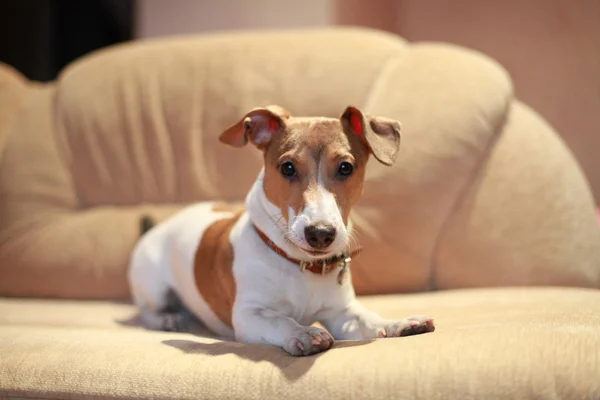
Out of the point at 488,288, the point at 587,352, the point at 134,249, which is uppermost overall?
the point at 587,352

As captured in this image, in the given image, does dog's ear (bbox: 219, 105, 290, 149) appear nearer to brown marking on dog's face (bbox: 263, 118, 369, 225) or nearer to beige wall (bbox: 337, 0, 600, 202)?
brown marking on dog's face (bbox: 263, 118, 369, 225)

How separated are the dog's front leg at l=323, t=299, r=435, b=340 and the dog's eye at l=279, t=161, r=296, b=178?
0.38m

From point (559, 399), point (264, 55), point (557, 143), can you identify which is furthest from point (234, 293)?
point (557, 143)

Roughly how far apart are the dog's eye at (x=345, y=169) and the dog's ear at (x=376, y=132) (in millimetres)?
65

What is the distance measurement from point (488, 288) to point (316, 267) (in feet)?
2.64

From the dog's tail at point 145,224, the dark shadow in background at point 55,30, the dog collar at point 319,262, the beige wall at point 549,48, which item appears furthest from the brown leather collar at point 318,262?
the dark shadow in background at point 55,30

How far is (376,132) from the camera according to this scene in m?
1.57

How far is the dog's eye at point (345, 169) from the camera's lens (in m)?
1.50

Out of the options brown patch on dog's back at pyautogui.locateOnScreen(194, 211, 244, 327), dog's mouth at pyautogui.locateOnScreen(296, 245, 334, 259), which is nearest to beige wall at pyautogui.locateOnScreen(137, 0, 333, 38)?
brown patch on dog's back at pyautogui.locateOnScreen(194, 211, 244, 327)

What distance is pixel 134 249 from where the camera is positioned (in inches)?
92.9

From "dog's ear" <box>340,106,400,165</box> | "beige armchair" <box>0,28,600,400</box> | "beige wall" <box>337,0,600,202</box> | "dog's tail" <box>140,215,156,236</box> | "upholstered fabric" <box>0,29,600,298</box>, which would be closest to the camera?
"beige armchair" <box>0,28,600,400</box>

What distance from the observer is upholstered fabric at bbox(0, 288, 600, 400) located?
45.8 inches

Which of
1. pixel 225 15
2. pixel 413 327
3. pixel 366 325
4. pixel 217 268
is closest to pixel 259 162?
pixel 217 268

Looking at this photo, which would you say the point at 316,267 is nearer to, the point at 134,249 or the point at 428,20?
the point at 134,249
